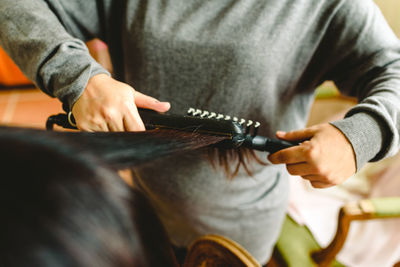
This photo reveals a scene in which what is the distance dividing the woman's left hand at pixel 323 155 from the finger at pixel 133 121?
0.21 meters

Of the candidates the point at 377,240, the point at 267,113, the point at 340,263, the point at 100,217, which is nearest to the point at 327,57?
the point at 267,113

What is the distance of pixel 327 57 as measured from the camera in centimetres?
49

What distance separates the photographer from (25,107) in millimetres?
1961

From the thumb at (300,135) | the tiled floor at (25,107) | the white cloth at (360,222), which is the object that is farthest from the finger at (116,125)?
the tiled floor at (25,107)

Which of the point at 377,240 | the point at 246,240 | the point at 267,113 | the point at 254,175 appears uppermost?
the point at 267,113

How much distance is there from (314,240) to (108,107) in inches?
28.5

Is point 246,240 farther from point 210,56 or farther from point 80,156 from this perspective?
point 80,156

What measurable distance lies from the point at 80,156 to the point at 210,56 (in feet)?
1.16

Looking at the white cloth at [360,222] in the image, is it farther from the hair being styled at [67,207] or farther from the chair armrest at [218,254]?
the hair being styled at [67,207]

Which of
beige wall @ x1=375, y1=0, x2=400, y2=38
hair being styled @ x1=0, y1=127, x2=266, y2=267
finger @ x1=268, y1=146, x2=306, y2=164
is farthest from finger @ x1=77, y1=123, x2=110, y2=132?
beige wall @ x1=375, y1=0, x2=400, y2=38

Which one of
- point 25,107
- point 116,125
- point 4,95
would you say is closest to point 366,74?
point 116,125

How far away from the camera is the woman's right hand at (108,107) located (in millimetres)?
357

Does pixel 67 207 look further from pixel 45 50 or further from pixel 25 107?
pixel 25 107

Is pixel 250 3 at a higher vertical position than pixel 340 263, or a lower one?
higher
